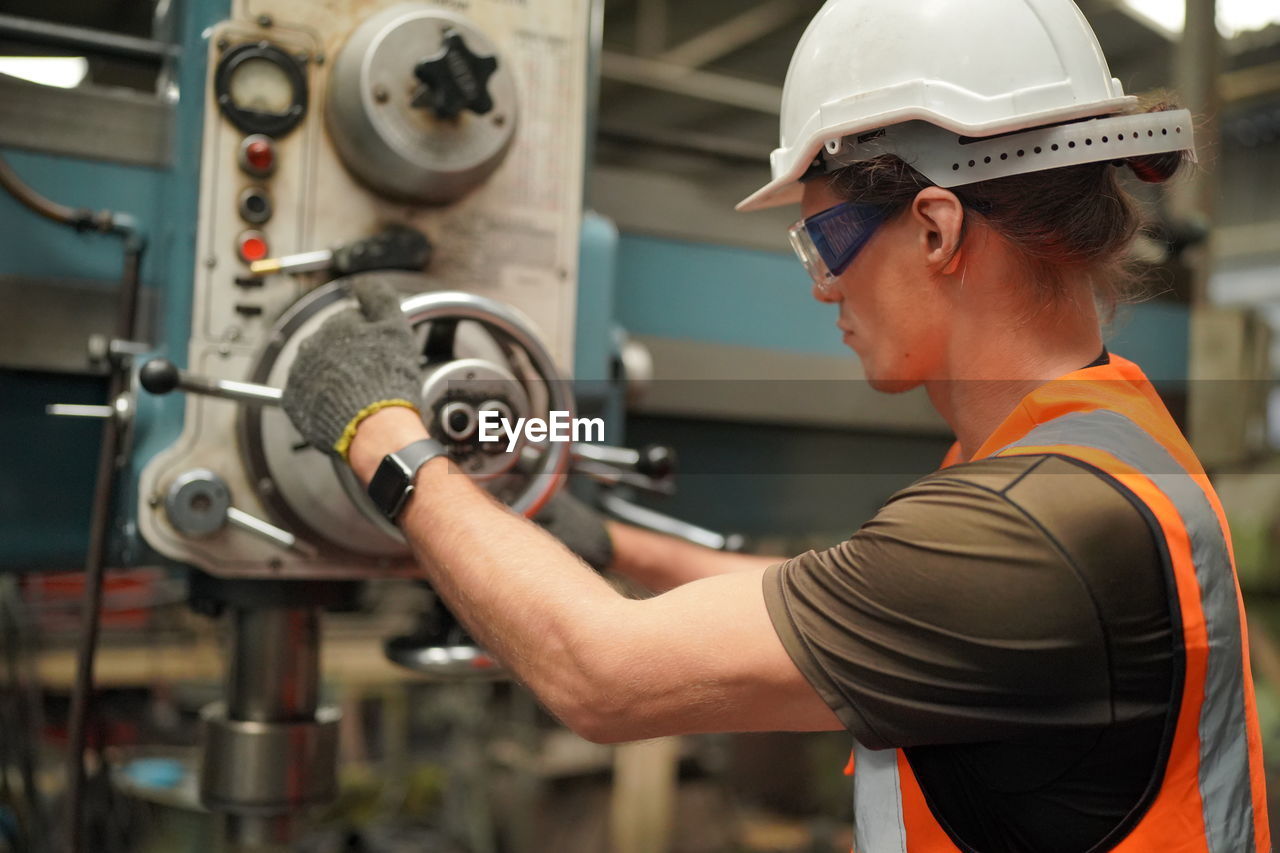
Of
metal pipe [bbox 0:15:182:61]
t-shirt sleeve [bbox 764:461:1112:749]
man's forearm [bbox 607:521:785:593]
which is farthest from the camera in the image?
man's forearm [bbox 607:521:785:593]

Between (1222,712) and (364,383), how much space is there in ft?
2.09

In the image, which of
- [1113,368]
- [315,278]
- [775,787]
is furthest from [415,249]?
[775,787]

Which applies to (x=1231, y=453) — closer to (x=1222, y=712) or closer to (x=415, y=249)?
(x=1222, y=712)

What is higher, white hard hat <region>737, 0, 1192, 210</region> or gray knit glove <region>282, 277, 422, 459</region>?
white hard hat <region>737, 0, 1192, 210</region>

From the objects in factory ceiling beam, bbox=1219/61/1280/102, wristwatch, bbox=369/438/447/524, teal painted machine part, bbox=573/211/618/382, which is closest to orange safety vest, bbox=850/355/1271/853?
wristwatch, bbox=369/438/447/524

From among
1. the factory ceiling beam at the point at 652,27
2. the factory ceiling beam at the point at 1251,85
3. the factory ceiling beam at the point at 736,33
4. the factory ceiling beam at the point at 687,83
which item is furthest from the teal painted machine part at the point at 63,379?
the factory ceiling beam at the point at 736,33

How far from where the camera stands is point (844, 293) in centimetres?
85

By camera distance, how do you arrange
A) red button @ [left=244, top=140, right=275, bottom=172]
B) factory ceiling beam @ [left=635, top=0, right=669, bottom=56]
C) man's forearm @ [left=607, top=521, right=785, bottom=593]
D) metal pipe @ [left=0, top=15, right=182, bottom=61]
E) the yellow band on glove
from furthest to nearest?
1. factory ceiling beam @ [left=635, top=0, right=669, bottom=56]
2. man's forearm @ [left=607, top=521, right=785, bottom=593]
3. metal pipe @ [left=0, top=15, right=182, bottom=61]
4. red button @ [left=244, top=140, right=275, bottom=172]
5. the yellow band on glove

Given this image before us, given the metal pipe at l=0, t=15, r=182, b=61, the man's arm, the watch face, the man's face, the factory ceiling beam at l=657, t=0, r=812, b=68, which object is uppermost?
the factory ceiling beam at l=657, t=0, r=812, b=68

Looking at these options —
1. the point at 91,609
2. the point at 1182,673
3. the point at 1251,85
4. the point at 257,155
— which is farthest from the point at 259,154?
the point at 1251,85

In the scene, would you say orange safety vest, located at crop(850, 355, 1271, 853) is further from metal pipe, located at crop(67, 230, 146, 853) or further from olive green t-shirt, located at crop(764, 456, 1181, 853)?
metal pipe, located at crop(67, 230, 146, 853)

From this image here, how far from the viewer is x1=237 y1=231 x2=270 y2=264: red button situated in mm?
947

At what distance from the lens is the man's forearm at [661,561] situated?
3.88ft

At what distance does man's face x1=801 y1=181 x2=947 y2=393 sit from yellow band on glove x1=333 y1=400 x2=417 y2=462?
1.15ft
